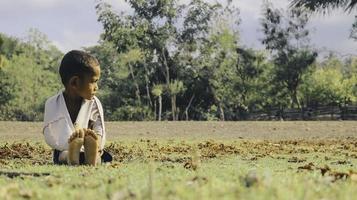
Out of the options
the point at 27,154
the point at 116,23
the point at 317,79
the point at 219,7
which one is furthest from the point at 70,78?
the point at 317,79

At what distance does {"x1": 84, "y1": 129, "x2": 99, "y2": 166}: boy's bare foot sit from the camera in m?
7.36

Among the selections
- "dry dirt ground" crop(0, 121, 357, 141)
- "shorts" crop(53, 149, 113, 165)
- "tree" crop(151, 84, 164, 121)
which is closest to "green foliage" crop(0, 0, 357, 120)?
"tree" crop(151, 84, 164, 121)

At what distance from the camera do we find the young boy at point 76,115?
24.3 feet

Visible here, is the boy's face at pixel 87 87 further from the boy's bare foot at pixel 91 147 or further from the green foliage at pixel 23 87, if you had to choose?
the green foliage at pixel 23 87

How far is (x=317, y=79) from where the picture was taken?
258 feet

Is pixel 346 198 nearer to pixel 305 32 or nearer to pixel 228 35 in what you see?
pixel 228 35

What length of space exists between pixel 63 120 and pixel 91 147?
58cm

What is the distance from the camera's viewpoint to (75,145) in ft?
24.0

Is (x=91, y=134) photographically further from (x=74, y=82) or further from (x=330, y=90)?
(x=330, y=90)

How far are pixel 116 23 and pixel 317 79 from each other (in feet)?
97.2

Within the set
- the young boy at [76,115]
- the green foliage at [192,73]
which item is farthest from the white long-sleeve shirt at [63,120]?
the green foliage at [192,73]

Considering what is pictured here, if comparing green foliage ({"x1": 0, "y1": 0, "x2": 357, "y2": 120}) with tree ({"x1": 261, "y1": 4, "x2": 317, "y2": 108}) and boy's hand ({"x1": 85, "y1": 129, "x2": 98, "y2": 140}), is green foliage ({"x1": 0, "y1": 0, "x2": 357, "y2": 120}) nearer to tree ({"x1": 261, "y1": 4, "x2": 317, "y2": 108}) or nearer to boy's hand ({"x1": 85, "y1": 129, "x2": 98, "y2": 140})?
tree ({"x1": 261, "y1": 4, "x2": 317, "y2": 108})

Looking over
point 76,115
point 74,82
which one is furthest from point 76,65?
point 76,115

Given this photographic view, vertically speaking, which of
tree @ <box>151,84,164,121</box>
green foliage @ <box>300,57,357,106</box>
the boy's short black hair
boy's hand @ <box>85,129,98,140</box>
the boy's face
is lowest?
boy's hand @ <box>85,129,98,140</box>
